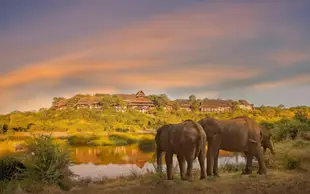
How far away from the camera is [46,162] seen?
1178 centimetres

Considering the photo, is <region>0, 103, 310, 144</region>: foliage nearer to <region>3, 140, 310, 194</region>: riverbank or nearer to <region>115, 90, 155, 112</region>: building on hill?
<region>115, 90, 155, 112</region>: building on hill

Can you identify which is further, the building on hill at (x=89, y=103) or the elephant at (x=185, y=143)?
the building on hill at (x=89, y=103)

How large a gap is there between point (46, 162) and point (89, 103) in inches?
3135

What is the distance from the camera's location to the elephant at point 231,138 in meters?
11.4

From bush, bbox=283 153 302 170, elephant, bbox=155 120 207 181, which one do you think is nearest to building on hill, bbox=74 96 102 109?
bush, bbox=283 153 302 170

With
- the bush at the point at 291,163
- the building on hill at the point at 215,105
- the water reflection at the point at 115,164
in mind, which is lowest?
the water reflection at the point at 115,164

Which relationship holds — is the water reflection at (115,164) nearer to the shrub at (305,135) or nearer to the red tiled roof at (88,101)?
the shrub at (305,135)

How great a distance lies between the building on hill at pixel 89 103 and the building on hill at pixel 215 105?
86.1 ft

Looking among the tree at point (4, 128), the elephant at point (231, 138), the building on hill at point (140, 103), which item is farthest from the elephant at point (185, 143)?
the building on hill at point (140, 103)

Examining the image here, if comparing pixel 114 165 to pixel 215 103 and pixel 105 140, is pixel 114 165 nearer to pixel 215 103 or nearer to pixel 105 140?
pixel 105 140

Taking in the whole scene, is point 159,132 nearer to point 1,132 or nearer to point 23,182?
point 23,182

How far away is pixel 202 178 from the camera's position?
10812mm

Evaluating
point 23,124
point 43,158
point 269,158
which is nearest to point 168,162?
point 43,158

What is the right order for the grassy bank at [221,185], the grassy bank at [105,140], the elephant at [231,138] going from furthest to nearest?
the grassy bank at [105,140]
the elephant at [231,138]
the grassy bank at [221,185]
